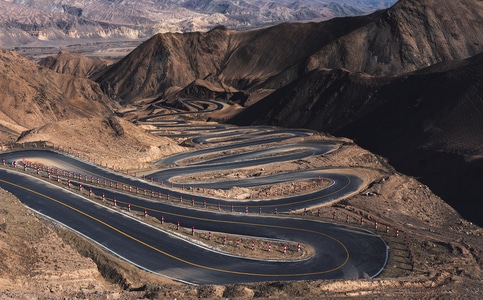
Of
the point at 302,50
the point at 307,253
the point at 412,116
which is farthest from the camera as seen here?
the point at 302,50

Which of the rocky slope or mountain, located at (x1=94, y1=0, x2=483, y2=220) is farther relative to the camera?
mountain, located at (x1=94, y1=0, x2=483, y2=220)

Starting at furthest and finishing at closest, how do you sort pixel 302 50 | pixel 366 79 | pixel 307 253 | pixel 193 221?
1. pixel 302 50
2. pixel 366 79
3. pixel 193 221
4. pixel 307 253

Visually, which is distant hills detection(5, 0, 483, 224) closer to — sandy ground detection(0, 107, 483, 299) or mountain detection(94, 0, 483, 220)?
mountain detection(94, 0, 483, 220)

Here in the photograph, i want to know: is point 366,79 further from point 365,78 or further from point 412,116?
point 412,116

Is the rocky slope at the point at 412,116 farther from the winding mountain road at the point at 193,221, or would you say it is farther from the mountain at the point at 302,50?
the mountain at the point at 302,50

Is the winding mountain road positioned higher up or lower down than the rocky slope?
lower down

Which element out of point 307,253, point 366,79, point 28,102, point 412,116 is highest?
point 366,79

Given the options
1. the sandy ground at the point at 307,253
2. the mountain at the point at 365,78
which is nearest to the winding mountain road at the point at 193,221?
the sandy ground at the point at 307,253

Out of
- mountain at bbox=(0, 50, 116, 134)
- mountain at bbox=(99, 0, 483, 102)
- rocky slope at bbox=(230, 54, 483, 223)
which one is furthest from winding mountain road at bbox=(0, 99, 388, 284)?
mountain at bbox=(99, 0, 483, 102)

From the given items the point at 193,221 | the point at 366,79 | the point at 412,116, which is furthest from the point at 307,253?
the point at 366,79
